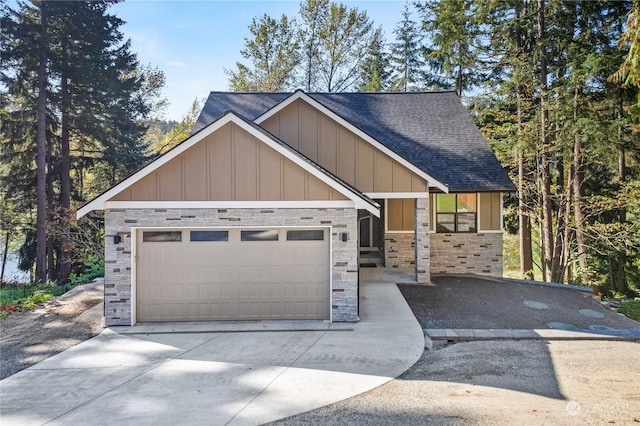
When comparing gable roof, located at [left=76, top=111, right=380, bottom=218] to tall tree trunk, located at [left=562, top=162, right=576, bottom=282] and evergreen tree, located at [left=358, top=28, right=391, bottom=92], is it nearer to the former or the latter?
tall tree trunk, located at [left=562, top=162, right=576, bottom=282]

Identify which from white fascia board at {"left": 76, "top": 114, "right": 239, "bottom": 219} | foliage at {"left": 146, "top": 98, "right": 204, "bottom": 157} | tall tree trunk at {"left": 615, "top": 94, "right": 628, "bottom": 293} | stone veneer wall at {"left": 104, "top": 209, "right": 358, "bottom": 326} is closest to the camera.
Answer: white fascia board at {"left": 76, "top": 114, "right": 239, "bottom": 219}

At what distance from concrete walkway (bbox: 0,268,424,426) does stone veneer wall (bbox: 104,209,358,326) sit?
46cm

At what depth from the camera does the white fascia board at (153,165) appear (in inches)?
299

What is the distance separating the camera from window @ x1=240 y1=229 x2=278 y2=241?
8.05 metres

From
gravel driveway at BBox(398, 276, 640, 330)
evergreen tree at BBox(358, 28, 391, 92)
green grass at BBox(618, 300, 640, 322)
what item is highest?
evergreen tree at BBox(358, 28, 391, 92)

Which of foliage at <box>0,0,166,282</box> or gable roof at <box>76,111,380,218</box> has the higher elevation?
foliage at <box>0,0,166,282</box>

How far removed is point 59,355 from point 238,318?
10.4 ft

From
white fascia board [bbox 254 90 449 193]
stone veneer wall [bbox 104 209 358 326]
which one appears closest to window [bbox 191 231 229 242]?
stone veneer wall [bbox 104 209 358 326]

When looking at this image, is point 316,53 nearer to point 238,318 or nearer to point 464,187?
point 464,187

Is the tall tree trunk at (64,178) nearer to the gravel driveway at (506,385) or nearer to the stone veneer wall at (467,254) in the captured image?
the stone veneer wall at (467,254)

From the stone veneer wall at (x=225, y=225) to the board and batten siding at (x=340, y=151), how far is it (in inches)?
119

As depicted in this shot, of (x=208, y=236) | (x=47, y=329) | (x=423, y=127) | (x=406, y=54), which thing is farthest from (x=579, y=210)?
(x=47, y=329)

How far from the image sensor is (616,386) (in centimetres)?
516

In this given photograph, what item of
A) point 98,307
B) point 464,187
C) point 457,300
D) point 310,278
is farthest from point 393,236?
point 98,307
